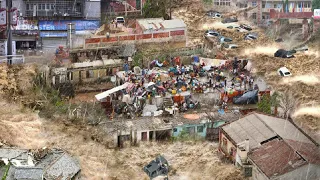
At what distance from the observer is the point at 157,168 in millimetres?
18859

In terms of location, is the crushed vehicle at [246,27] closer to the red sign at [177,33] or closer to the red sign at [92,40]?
the red sign at [177,33]

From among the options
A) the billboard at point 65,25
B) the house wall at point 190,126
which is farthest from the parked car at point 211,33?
the house wall at point 190,126

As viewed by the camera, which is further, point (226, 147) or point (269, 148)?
point (226, 147)

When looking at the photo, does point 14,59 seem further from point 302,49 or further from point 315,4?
point 315,4

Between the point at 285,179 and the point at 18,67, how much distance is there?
45.0 feet

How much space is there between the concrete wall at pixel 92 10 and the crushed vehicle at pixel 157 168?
12830 millimetres

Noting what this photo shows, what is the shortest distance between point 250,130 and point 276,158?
6.59 ft

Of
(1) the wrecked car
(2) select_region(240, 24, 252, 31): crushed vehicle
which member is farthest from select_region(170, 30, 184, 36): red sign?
(1) the wrecked car

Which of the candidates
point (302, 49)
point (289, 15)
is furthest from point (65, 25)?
point (289, 15)

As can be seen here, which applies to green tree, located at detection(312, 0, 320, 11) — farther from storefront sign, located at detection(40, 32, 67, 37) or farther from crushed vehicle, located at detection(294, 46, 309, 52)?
storefront sign, located at detection(40, 32, 67, 37)

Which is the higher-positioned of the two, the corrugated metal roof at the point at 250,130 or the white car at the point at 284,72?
the white car at the point at 284,72

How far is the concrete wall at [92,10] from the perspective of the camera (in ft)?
99.5

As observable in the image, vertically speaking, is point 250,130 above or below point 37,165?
above

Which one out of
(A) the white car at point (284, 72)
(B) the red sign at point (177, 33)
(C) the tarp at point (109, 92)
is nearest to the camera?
(C) the tarp at point (109, 92)
